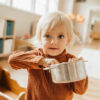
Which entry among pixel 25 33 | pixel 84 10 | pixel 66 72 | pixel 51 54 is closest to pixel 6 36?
pixel 25 33

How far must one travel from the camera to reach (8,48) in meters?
2.71

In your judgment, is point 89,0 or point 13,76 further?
point 89,0

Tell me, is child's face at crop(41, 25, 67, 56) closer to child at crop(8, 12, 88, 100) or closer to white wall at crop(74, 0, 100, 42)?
child at crop(8, 12, 88, 100)

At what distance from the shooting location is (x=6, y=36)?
105 inches

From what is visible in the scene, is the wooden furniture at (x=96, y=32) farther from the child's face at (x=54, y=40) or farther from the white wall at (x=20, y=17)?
the child's face at (x=54, y=40)

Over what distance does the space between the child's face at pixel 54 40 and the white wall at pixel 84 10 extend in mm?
5928

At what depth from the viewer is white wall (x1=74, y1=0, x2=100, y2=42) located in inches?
236

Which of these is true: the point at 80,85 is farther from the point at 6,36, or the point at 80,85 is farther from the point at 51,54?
the point at 6,36

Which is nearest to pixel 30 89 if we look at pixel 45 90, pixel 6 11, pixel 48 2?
pixel 45 90

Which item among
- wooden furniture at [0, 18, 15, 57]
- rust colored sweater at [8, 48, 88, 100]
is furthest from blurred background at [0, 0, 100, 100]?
rust colored sweater at [8, 48, 88, 100]

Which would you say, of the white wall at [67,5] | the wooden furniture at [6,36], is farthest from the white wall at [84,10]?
the wooden furniture at [6,36]

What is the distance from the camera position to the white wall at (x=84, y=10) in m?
5.98

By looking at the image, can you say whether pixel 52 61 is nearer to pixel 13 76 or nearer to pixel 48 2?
pixel 13 76

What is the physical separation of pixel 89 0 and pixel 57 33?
6.06 m
